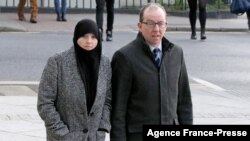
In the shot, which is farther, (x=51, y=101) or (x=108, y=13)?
(x=108, y=13)

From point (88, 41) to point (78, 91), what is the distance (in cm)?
31

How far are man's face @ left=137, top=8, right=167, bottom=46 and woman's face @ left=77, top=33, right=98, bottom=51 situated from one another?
30 centimetres

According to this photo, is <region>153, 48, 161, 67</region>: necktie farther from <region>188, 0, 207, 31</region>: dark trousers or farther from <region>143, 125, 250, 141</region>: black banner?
<region>188, 0, 207, 31</region>: dark trousers

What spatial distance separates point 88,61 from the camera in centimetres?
464

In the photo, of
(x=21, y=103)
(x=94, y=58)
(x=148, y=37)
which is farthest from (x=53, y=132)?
(x=21, y=103)

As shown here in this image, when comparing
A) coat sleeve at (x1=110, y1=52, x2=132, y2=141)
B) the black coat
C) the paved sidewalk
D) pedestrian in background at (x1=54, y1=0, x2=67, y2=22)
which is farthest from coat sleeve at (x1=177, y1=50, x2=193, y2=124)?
pedestrian in background at (x1=54, y1=0, x2=67, y2=22)

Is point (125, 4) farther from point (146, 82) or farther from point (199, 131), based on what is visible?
point (199, 131)

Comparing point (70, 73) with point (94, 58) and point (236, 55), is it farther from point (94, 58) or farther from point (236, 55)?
point (236, 55)

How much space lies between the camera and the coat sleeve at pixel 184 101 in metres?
4.81

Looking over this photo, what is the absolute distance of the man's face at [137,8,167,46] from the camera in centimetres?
459

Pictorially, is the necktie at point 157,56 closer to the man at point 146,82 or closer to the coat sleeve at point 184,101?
the man at point 146,82

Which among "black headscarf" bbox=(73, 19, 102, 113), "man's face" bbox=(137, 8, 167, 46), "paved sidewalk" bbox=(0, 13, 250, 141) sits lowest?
"paved sidewalk" bbox=(0, 13, 250, 141)

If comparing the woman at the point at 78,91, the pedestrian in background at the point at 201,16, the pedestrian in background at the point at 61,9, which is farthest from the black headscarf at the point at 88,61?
the pedestrian in background at the point at 61,9

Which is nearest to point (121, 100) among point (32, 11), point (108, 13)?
point (108, 13)
